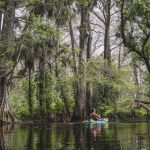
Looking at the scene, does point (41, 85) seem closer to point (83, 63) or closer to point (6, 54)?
point (83, 63)

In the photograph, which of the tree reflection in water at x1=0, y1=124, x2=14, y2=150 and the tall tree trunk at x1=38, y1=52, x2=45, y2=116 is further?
Answer: the tall tree trunk at x1=38, y1=52, x2=45, y2=116

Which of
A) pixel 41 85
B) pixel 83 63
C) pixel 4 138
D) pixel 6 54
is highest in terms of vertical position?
pixel 83 63

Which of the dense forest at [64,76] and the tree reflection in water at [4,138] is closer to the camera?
the tree reflection in water at [4,138]

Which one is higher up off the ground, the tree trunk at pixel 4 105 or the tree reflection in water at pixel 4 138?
the tree trunk at pixel 4 105

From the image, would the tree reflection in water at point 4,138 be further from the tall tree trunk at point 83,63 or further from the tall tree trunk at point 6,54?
the tall tree trunk at point 83,63

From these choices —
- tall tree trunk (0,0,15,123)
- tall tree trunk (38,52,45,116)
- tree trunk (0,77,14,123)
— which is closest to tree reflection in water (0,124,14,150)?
tall tree trunk (0,0,15,123)

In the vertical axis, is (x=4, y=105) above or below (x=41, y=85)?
below

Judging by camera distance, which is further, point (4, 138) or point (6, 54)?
point (6, 54)

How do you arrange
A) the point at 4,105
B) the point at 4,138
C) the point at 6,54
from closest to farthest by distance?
the point at 4,138 < the point at 6,54 < the point at 4,105

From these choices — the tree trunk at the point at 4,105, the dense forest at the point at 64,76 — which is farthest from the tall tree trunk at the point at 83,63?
the tree trunk at the point at 4,105

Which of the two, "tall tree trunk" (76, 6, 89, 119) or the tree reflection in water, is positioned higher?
"tall tree trunk" (76, 6, 89, 119)

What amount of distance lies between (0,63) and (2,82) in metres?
5.81

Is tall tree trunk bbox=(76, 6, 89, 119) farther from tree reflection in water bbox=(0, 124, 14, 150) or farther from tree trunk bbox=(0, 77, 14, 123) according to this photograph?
tree reflection in water bbox=(0, 124, 14, 150)

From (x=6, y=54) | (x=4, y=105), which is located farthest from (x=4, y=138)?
(x=4, y=105)
